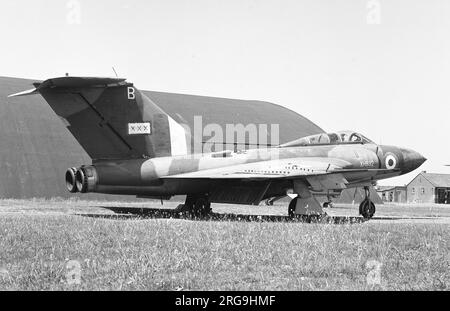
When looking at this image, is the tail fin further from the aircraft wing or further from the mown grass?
the mown grass

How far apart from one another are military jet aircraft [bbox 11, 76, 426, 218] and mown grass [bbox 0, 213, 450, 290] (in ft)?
18.8

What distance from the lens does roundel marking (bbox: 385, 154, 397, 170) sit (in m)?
22.0

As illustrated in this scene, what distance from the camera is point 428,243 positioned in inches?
444

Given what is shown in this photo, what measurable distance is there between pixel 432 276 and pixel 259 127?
42.9 m

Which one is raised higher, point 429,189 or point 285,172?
point 285,172

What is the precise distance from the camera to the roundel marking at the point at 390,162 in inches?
865

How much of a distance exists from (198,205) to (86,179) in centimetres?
512

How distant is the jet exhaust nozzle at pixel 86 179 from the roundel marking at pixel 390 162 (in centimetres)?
1117

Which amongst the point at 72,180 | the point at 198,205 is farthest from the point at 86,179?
the point at 198,205

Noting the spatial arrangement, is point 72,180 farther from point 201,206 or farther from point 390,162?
point 390,162

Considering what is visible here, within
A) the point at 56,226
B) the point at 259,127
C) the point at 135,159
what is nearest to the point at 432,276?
the point at 56,226

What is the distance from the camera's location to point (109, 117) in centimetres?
1909

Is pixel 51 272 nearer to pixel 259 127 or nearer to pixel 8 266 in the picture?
pixel 8 266

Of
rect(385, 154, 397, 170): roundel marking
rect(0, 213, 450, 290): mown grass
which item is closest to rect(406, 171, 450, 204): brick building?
rect(385, 154, 397, 170): roundel marking
